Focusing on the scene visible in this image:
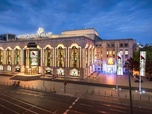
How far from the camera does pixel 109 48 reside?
89.2 m

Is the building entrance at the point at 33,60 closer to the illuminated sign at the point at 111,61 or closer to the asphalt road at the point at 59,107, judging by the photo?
the asphalt road at the point at 59,107

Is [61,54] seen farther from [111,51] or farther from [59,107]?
[59,107]

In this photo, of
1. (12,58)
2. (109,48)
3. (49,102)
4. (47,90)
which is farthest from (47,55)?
(49,102)

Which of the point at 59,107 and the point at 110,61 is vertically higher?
the point at 110,61

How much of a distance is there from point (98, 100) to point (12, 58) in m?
68.9

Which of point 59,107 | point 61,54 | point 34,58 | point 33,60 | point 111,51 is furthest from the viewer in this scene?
point 111,51

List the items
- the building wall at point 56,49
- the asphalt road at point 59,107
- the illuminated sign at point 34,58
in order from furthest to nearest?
the illuminated sign at point 34,58
the building wall at point 56,49
the asphalt road at point 59,107

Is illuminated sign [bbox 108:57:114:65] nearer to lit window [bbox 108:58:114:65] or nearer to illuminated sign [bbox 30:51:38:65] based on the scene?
lit window [bbox 108:58:114:65]

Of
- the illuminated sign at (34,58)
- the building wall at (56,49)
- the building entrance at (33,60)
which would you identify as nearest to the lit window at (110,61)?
the building wall at (56,49)

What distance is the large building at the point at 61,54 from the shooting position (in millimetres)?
69312

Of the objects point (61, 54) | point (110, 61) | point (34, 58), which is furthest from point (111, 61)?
point (34, 58)

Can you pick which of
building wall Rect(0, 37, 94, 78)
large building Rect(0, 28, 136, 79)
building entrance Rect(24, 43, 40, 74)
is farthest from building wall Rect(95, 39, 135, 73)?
building entrance Rect(24, 43, 40, 74)

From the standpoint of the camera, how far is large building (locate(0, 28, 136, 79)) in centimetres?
6931

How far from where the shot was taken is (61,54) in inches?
2876
